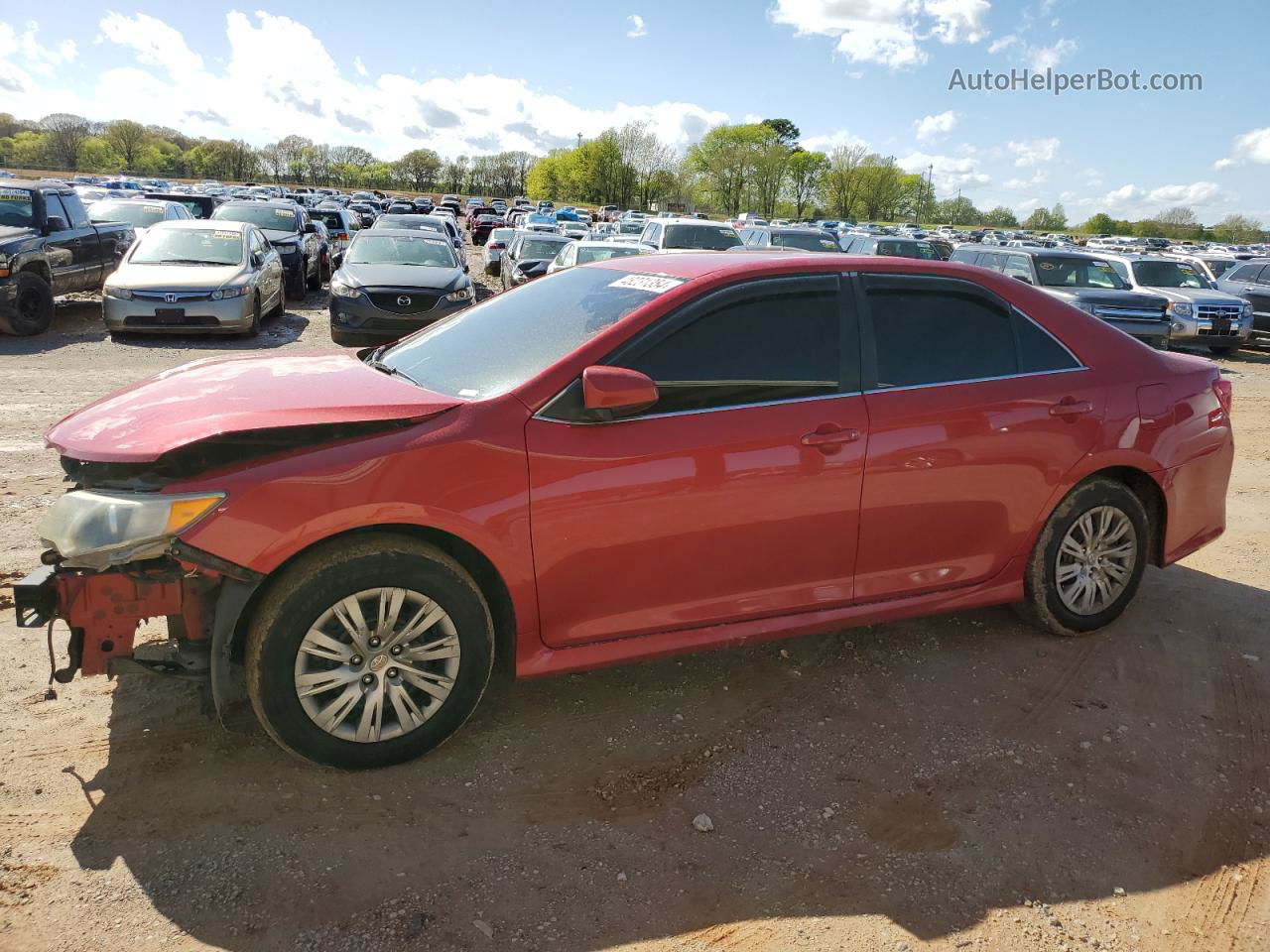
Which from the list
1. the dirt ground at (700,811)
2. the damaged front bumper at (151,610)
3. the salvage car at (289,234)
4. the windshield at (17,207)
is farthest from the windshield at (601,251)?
the damaged front bumper at (151,610)

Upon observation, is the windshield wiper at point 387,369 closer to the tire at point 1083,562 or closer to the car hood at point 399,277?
the tire at point 1083,562

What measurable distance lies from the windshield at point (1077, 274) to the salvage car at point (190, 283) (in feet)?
39.9

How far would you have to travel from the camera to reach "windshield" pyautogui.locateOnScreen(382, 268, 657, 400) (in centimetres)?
Answer: 343

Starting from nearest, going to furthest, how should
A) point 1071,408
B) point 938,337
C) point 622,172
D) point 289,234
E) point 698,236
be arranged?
point 938,337 → point 1071,408 → point 289,234 → point 698,236 → point 622,172

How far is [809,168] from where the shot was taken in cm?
11500

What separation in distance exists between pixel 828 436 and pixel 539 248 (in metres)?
16.6

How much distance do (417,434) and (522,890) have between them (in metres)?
1.43

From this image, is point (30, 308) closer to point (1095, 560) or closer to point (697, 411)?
point (697, 411)

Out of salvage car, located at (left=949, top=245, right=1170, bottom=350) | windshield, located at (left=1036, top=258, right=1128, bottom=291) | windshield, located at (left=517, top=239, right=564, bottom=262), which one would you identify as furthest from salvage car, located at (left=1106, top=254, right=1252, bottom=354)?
windshield, located at (left=517, top=239, right=564, bottom=262)

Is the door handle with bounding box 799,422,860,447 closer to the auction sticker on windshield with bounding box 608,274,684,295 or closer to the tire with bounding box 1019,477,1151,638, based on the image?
the auction sticker on windshield with bounding box 608,274,684,295

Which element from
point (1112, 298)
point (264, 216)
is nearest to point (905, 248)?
point (1112, 298)

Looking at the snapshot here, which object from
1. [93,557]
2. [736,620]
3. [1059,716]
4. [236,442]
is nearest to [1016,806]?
[1059,716]

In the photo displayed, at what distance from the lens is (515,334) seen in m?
3.74

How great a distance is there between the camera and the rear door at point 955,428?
374cm
